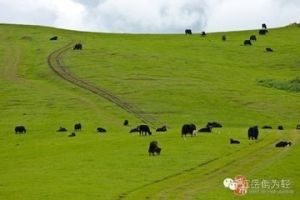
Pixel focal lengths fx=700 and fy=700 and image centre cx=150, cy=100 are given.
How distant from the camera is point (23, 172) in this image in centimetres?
4062

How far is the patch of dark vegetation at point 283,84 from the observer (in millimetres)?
85569

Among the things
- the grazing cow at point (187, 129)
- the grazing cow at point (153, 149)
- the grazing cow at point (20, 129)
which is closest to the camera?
the grazing cow at point (153, 149)

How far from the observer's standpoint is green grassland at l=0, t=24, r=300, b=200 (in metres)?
36.5

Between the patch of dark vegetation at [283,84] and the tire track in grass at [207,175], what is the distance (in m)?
40.0

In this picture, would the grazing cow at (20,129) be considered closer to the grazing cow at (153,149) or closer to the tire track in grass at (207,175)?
the grazing cow at (153,149)

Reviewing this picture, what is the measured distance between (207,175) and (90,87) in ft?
154

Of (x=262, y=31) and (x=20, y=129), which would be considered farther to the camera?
(x=262, y=31)

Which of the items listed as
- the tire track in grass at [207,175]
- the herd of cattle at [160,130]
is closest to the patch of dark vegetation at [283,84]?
the herd of cattle at [160,130]

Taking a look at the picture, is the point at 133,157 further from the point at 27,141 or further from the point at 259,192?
the point at 27,141

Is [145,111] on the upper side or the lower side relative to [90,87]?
lower

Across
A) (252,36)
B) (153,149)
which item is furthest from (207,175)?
(252,36)

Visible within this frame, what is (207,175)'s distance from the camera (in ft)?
123

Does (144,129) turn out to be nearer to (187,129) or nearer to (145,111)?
(187,129)

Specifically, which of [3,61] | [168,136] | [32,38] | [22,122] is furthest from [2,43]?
[168,136]
